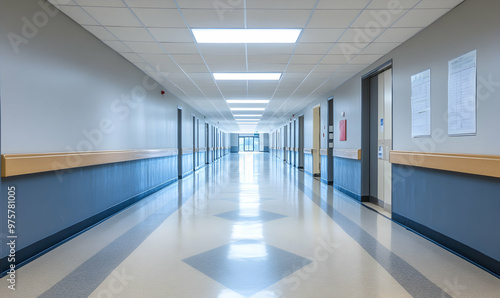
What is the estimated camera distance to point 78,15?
3.71m

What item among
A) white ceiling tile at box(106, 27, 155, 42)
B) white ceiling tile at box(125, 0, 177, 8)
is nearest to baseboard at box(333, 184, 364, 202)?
white ceiling tile at box(106, 27, 155, 42)

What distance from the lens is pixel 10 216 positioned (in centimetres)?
280

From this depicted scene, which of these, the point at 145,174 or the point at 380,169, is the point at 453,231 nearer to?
the point at 380,169

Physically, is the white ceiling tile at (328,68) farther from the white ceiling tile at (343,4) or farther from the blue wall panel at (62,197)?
the blue wall panel at (62,197)

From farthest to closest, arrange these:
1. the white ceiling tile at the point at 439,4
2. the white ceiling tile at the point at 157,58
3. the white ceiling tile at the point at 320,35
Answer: the white ceiling tile at the point at 157,58, the white ceiling tile at the point at 320,35, the white ceiling tile at the point at 439,4

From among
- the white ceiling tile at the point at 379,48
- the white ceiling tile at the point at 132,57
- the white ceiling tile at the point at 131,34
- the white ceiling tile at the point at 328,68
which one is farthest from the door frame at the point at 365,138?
the white ceiling tile at the point at 132,57

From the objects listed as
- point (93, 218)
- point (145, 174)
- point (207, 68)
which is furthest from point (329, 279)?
point (145, 174)

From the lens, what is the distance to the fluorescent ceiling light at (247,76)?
271 inches

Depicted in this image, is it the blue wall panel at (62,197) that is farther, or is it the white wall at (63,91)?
the blue wall panel at (62,197)

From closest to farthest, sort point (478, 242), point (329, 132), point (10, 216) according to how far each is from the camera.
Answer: point (10, 216), point (478, 242), point (329, 132)

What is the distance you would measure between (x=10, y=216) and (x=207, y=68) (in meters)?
4.31

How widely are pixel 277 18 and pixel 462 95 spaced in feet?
7.52

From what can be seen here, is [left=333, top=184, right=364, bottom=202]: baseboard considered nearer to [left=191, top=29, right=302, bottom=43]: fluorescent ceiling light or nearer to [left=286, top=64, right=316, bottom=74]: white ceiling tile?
[left=286, top=64, right=316, bottom=74]: white ceiling tile

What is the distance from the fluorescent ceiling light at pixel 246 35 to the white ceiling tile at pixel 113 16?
0.81 meters
